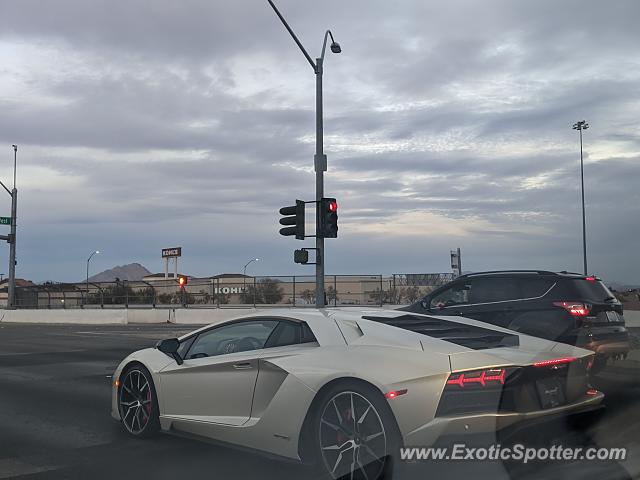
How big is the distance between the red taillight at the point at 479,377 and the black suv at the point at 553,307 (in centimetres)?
454

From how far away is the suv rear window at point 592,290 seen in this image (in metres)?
9.23

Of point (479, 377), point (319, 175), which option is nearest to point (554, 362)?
point (479, 377)

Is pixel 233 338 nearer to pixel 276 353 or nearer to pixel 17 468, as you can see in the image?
pixel 276 353

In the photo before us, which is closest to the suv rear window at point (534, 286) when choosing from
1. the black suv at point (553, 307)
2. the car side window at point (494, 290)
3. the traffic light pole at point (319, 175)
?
the black suv at point (553, 307)

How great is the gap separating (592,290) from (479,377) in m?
5.35

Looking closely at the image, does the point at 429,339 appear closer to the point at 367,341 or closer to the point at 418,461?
the point at 367,341

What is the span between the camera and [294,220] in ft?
55.7

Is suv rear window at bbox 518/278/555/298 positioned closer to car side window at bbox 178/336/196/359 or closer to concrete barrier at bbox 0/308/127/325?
car side window at bbox 178/336/196/359

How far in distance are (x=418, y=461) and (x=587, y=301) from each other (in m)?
5.33

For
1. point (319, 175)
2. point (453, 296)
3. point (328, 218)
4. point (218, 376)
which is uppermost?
point (319, 175)

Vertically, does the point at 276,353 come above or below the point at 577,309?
below

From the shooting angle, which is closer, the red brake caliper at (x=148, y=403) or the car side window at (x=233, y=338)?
the car side window at (x=233, y=338)

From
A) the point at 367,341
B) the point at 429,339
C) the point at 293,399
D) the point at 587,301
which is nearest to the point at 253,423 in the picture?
the point at 293,399

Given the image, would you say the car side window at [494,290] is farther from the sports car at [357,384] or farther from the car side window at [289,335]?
the car side window at [289,335]
